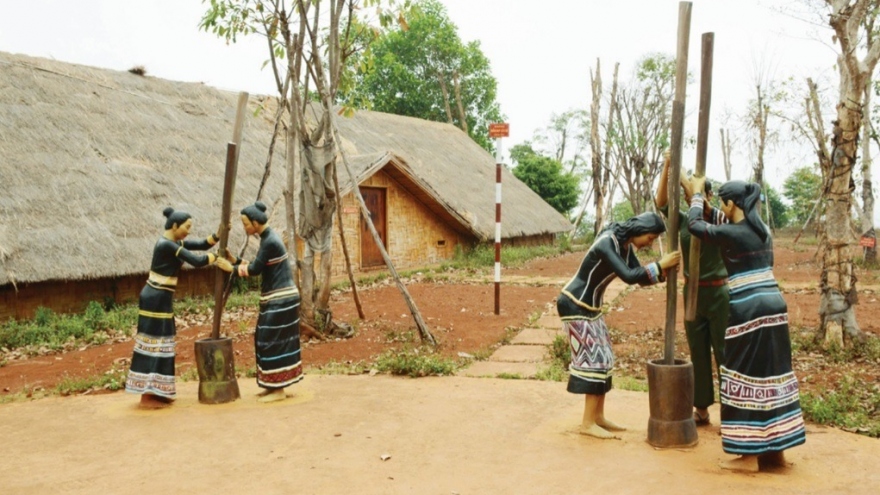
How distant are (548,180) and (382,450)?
2431 centimetres

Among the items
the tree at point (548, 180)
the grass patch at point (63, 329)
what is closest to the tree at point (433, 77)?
the tree at point (548, 180)

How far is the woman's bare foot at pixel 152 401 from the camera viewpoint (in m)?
5.53

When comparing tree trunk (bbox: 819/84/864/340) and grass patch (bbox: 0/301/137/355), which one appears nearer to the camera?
tree trunk (bbox: 819/84/864/340)

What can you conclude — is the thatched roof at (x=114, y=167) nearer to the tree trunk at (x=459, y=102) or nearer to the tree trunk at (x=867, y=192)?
the tree trunk at (x=867, y=192)

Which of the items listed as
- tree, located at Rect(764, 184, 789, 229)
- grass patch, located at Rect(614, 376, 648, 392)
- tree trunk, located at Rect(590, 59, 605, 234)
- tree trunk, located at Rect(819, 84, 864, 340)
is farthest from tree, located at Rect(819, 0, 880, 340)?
tree, located at Rect(764, 184, 789, 229)

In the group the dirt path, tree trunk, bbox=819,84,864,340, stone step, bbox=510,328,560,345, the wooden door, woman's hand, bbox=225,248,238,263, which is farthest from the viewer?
the wooden door

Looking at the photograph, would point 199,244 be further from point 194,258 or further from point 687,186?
point 687,186

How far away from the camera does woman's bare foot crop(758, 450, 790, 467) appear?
155 inches

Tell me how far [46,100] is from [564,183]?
65.7 feet

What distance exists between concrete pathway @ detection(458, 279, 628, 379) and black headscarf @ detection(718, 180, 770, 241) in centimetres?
284

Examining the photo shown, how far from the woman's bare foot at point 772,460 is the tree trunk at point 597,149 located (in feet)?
64.6

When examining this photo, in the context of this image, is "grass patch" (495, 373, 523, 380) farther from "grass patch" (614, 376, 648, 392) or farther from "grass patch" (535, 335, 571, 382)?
"grass patch" (614, 376, 648, 392)

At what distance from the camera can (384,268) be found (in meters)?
16.1

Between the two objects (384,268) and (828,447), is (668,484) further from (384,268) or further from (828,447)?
(384,268)
